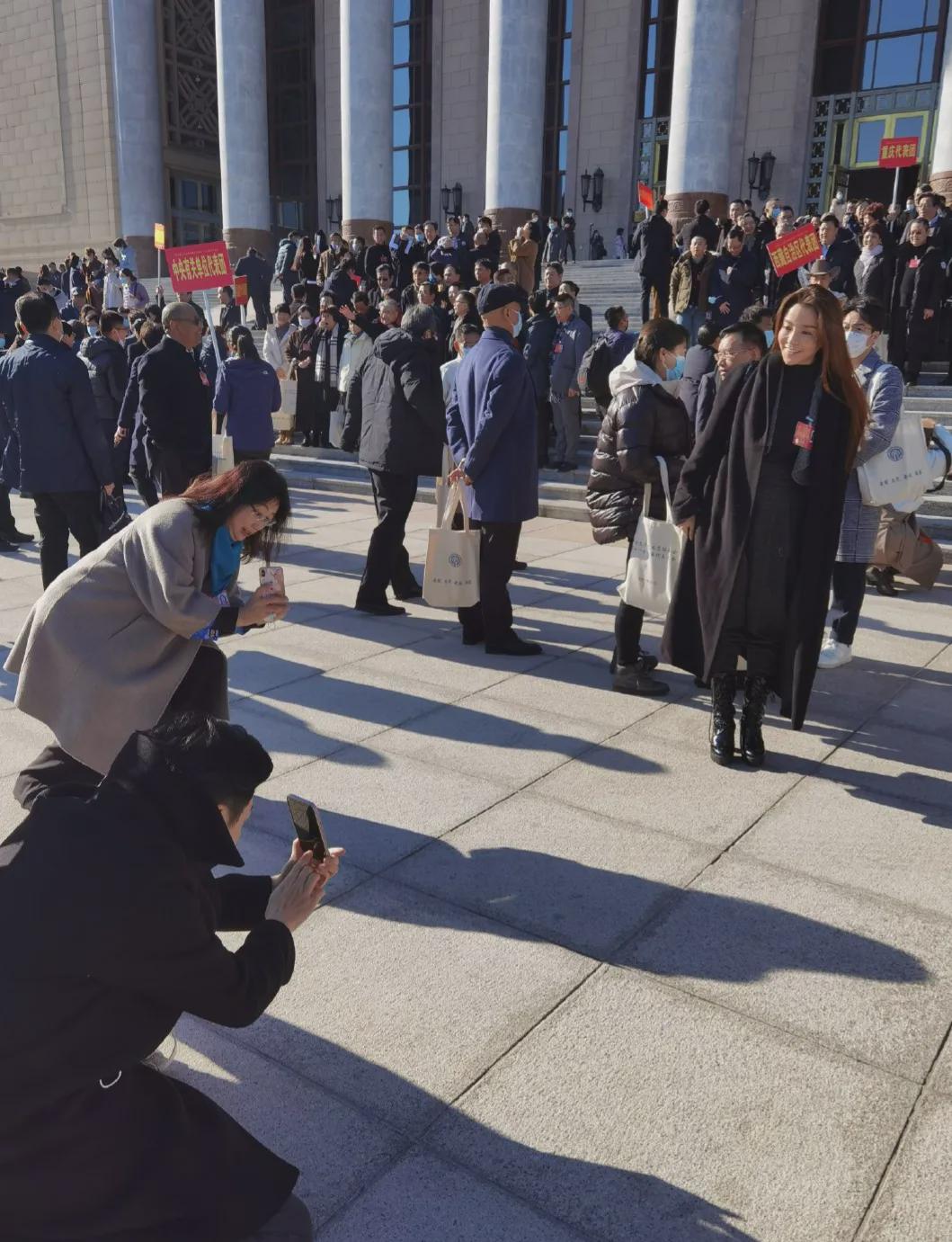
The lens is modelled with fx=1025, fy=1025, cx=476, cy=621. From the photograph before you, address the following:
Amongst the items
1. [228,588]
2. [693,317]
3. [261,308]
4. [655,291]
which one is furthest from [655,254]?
[228,588]

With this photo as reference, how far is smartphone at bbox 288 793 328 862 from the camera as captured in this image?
6.59ft

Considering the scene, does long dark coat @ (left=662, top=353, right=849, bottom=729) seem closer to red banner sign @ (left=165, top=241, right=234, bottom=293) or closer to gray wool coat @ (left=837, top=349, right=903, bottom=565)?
gray wool coat @ (left=837, top=349, right=903, bottom=565)

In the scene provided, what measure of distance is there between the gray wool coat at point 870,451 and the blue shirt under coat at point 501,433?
1653mm

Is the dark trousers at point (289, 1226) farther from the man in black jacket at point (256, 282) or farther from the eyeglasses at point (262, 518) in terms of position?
the man in black jacket at point (256, 282)

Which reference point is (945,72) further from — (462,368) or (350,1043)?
(350,1043)

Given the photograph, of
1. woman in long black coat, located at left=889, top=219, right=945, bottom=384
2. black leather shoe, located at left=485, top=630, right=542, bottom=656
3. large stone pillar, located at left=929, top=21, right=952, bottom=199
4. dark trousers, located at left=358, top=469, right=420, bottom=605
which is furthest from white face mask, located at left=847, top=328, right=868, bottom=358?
large stone pillar, located at left=929, top=21, right=952, bottom=199

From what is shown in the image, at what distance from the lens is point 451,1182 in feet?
7.17

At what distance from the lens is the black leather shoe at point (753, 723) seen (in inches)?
172

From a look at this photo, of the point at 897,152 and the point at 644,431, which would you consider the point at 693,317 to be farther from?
the point at 644,431

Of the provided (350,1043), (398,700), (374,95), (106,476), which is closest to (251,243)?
(374,95)

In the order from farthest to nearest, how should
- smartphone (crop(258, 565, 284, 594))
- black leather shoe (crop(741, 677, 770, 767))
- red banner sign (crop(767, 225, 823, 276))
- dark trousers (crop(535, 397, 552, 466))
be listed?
dark trousers (crop(535, 397, 552, 466)) < red banner sign (crop(767, 225, 823, 276)) < black leather shoe (crop(741, 677, 770, 767)) < smartphone (crop(258, 565, 284, 594))

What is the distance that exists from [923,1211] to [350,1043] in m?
1.35

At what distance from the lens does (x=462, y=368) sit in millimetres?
5871

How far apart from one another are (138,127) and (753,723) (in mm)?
32193
